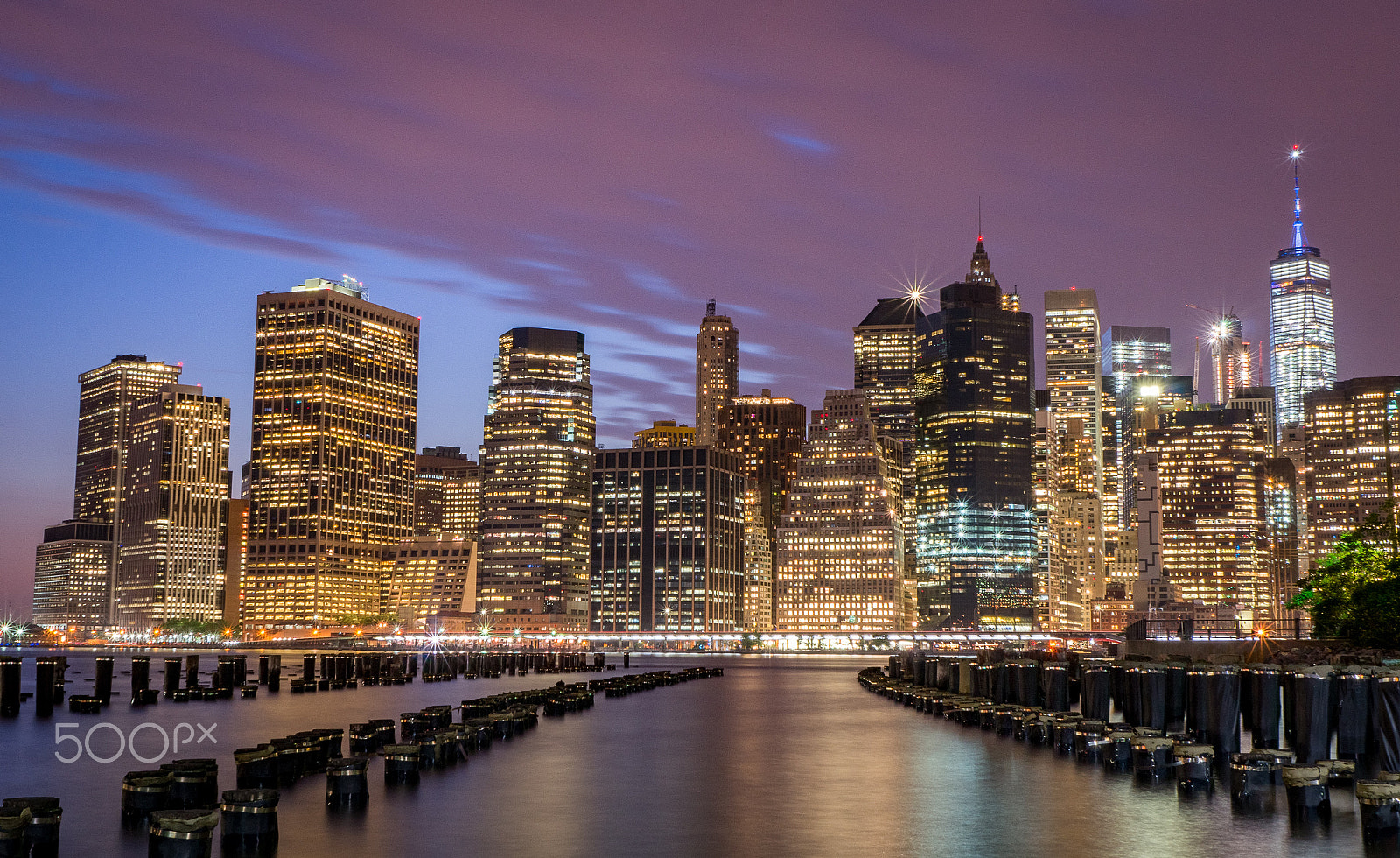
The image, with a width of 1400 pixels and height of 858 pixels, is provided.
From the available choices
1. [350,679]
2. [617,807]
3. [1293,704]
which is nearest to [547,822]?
[617,807]

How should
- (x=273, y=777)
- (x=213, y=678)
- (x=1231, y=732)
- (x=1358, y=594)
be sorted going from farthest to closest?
(x=213, y=678) → (x=1358, y=594) → (x=1231, y=732) → (x=273, y=777)

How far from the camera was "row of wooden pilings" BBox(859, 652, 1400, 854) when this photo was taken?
4319 cm

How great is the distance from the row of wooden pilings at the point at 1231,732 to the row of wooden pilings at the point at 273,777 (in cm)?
2677

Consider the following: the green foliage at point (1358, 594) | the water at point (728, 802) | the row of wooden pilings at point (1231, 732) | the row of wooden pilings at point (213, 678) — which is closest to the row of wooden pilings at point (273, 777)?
the water at point (728, 802)

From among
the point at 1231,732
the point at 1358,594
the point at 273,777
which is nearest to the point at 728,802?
the point at 273,777

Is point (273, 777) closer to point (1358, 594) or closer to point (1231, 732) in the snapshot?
point (1231, 732)

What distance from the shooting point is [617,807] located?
46.2 meters

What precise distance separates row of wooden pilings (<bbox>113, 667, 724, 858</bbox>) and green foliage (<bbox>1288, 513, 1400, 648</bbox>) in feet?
224

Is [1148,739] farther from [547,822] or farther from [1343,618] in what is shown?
Answer: [1343,618]

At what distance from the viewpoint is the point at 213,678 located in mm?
131250

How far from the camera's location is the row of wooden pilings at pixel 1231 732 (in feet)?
142

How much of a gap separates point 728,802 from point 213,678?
9669 centimetres

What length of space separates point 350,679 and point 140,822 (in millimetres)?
108947

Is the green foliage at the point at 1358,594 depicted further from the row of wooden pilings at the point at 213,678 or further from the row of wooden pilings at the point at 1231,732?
the row of wooden pilings at the point at 213,678
